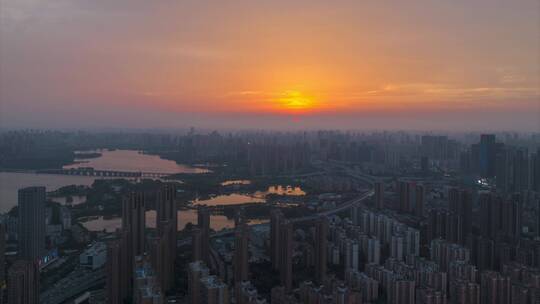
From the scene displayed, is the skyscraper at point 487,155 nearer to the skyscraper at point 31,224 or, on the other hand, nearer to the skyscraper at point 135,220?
the skyscraper at point 135,220

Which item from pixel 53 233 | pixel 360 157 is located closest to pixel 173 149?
pixel 360 157

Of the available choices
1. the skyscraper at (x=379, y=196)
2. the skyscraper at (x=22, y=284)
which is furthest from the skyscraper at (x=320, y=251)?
the skyscraper at (x=379, y=196)

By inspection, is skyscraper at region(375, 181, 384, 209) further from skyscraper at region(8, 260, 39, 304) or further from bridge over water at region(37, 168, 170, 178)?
bridge over water at region(37, 168, 170, 178)

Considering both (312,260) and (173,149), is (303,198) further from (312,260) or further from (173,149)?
(173,149)

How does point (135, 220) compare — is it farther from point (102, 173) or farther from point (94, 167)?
point (94, 167)

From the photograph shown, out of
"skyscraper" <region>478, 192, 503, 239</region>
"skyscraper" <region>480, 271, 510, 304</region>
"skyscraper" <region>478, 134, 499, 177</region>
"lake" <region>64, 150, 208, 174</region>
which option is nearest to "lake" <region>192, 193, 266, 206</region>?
"lake" <region>64, 150, 208, 174</region>
